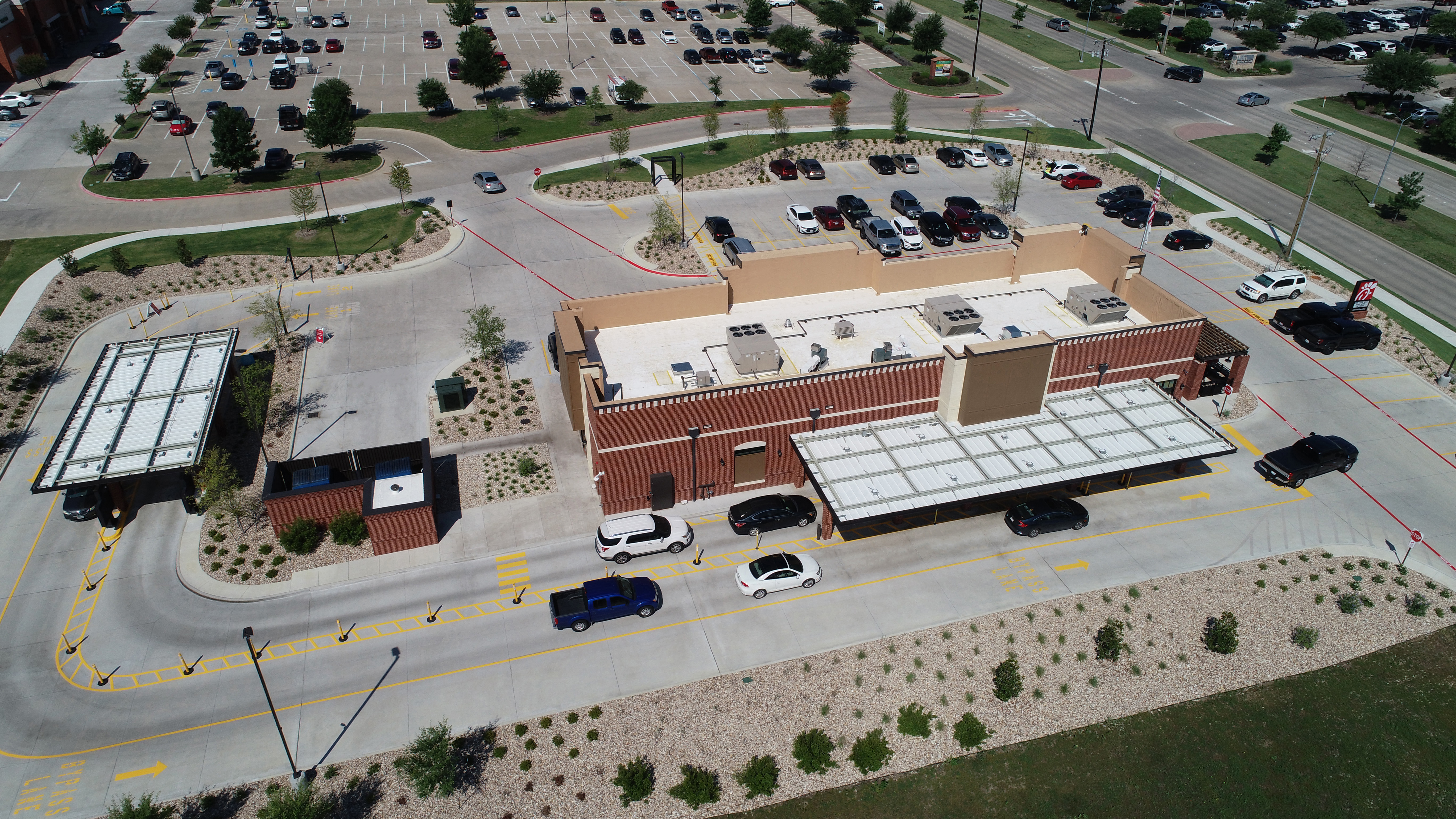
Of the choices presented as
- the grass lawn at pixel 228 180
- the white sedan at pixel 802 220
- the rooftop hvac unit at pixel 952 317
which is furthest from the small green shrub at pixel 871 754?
the grass lawn at pixel 228 180

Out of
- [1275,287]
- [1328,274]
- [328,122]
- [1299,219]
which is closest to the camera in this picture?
[1275,287]

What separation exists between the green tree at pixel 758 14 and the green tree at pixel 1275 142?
58.3m

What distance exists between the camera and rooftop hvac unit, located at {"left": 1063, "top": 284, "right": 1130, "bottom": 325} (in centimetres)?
4509

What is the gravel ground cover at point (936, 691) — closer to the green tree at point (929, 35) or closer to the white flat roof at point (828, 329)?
the white flat roof at point (828, 329)

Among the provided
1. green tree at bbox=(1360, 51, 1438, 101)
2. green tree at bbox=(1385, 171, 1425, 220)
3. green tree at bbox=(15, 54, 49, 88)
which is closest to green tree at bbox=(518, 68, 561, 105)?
green tree at bbox=(15, 54, 49, 88)

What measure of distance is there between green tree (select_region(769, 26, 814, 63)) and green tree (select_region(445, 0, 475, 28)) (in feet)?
122

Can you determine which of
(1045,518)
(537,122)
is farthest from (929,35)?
(1045,518)

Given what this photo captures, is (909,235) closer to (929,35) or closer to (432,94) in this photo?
(929,35)

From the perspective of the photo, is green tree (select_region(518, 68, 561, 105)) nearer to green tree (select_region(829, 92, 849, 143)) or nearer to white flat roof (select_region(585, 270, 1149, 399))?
green tree (select_region(829, 92, 849, 143))

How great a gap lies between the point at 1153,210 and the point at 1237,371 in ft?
56.4

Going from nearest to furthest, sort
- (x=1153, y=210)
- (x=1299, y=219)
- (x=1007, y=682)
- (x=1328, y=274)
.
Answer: (x=1007, y=682) < (x=1153, y=210) < (x=1299, y=219) < (x=1328, y=274)

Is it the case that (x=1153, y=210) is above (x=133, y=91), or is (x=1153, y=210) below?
below

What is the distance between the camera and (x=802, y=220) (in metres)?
70.6

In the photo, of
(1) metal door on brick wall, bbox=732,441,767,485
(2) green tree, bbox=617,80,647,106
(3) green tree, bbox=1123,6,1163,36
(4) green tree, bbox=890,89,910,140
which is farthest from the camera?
(3) green tree, bbox=1123,6,1163,36
